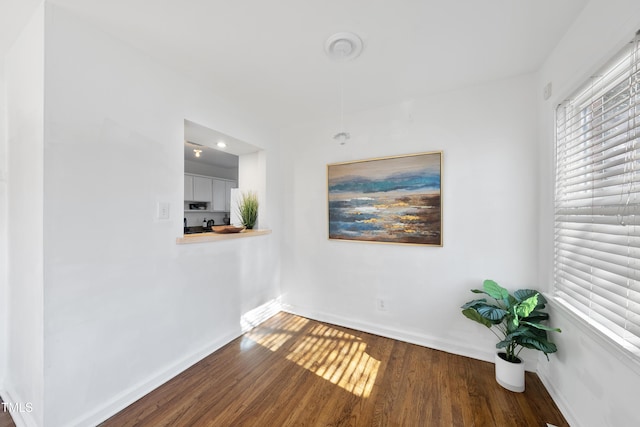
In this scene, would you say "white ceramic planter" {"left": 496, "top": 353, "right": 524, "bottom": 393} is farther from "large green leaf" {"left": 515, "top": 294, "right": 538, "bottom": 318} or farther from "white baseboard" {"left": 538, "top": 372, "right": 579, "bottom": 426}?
"large green leaf" {"left": 515, "top": 294, "right": 538, "bottom": 318}

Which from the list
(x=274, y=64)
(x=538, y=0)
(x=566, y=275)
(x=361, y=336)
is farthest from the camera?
(x=361, y=336)

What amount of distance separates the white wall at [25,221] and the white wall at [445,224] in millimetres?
2140

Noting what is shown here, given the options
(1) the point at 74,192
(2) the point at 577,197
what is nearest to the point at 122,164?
(1) the point at 74,192

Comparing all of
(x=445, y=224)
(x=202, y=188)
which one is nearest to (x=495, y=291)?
(x=445, y=224)

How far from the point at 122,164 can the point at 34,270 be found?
75 cm

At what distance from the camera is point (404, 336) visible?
2414 mm

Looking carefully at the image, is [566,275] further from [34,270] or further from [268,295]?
[34,270]

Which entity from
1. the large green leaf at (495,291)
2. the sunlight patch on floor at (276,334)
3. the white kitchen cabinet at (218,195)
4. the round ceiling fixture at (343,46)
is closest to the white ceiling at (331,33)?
the round ceiling fixture at (343,46)

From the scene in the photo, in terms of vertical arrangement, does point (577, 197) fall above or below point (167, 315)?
above

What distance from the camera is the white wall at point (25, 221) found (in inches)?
51.8

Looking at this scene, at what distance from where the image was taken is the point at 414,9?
133 cm

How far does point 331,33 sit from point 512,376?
263cm

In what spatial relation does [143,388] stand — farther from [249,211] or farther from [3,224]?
[249,211]

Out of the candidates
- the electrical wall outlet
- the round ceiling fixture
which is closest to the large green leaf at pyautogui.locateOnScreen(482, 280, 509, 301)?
the electrical wall outlet
